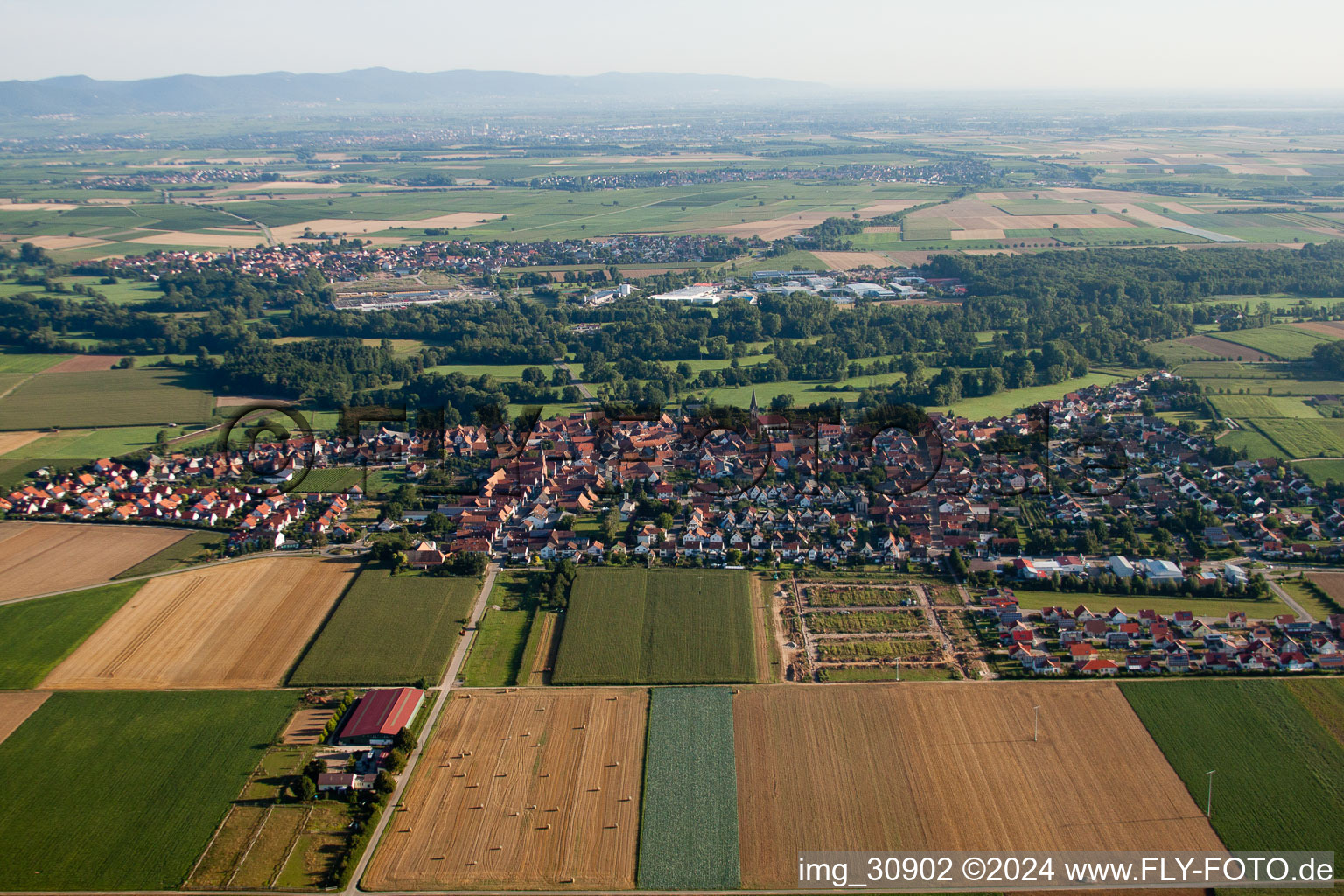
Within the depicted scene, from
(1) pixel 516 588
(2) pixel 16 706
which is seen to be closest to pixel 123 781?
(2) pixel 16 706

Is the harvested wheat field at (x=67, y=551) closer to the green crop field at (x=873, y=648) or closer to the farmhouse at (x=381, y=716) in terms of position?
the farmhouse at (x=381, y=716)

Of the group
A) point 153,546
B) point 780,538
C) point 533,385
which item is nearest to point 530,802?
point 780,538

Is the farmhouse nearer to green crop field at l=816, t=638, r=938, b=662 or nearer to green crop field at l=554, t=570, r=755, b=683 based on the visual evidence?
green crop field at l=554, t=570, r=755, b=683

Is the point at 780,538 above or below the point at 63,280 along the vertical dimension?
below

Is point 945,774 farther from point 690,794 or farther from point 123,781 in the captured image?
point 123,781

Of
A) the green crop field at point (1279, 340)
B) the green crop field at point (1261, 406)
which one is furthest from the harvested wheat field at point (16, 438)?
the green crop field at point (1279, 340)

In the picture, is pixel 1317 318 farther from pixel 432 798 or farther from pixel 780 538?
pixel 432 798

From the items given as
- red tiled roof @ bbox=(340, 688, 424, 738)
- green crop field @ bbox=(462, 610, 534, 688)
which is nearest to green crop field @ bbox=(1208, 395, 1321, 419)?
green crop field @ bbox=(462, 610, 534, 688)
